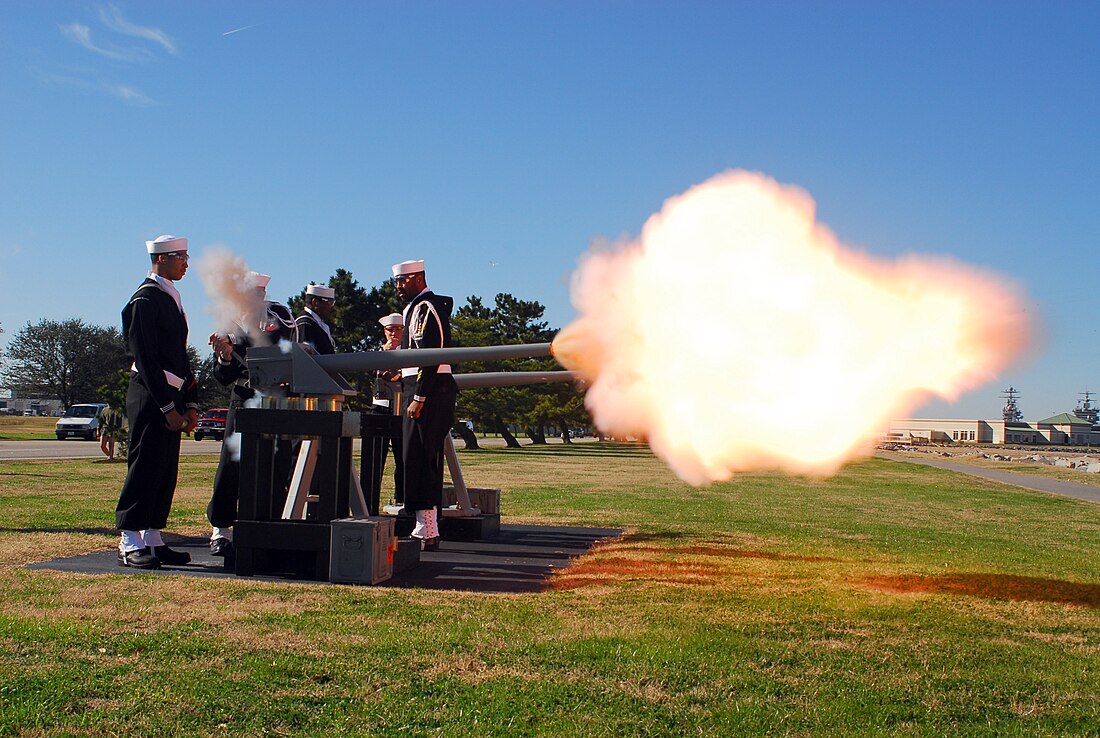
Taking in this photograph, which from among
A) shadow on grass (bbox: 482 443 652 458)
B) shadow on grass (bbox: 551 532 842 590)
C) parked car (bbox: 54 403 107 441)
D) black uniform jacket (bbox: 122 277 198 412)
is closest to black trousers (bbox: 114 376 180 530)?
black uniform jacket (bbox: 122 277 198 412)

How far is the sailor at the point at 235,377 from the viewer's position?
348 inches

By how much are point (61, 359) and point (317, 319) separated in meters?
95.6

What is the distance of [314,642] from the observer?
17.2 feet

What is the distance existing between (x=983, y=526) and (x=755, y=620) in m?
10.3

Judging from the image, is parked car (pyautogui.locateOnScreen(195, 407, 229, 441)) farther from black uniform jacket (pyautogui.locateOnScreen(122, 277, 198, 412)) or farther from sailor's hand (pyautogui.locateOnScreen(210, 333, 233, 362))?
black uniform jacket (pyautogui.locateOnScreen(122, 277, 198, 412))

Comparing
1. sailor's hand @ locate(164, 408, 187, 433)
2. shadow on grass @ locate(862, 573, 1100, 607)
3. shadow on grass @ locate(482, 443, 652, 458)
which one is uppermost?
sailor's hand @ locate(164, 408, 187, 433)

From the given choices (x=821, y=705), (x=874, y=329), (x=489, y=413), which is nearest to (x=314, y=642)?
(x=821, y=705)

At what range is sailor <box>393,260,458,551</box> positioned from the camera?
31.0 feet

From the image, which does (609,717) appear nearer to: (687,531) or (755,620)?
(755,620)

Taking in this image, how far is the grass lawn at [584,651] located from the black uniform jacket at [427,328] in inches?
92.5

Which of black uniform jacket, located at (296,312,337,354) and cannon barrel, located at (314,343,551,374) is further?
black uniform jacket, located at (296,312,337,354)

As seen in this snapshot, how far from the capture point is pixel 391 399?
38.8 feet

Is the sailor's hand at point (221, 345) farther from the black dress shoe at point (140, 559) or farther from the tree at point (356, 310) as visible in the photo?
the tree at point (356, 310)

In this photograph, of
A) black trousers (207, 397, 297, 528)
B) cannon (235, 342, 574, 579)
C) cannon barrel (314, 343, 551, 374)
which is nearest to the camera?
cannon (235, 342, 574, 579)
